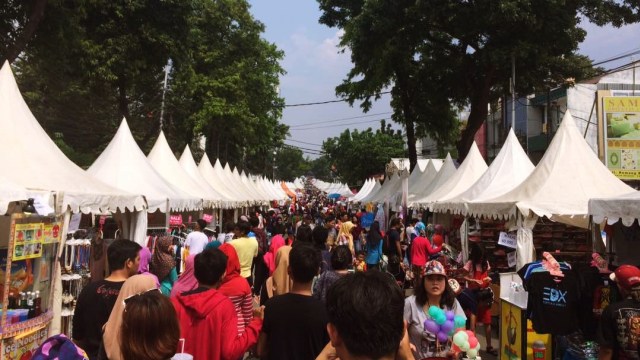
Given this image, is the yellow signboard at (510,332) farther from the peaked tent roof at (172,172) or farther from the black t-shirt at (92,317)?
the peaked tent roof at (172,172)

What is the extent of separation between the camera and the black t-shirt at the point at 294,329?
10.5 ft

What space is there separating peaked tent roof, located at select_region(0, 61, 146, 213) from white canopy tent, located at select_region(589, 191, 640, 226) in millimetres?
6812

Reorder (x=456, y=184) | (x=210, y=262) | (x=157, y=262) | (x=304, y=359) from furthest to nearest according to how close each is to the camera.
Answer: (x=456, y=184)
(x=157, y=262)
(x=210, y=262)
(x=304, y=359)

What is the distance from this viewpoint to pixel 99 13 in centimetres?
1883

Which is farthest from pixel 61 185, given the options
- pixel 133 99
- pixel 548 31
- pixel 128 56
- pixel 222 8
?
pixel 222 8

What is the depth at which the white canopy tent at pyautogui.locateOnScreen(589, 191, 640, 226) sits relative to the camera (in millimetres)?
6219

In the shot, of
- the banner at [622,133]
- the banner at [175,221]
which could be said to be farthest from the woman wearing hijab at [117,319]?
the banner at [622,133]

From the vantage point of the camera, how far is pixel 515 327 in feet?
20.9

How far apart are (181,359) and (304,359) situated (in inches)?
33.3

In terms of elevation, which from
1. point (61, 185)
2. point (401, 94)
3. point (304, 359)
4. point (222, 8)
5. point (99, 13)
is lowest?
point (304, 359)

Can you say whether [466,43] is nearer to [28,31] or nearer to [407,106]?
[407,106]

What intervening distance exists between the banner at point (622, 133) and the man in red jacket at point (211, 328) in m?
22.4

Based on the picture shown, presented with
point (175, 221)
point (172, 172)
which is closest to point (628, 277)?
point (175, 221)

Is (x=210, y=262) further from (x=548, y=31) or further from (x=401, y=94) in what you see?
(x=401, y=94)
